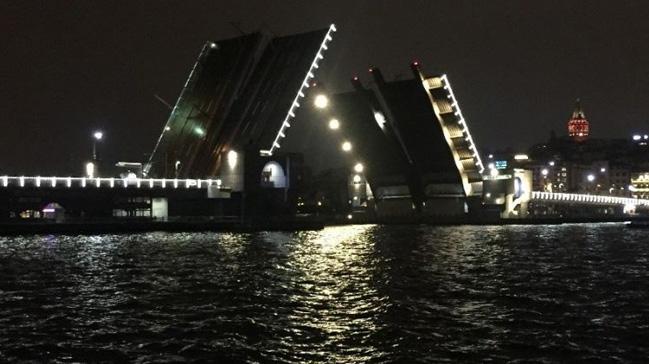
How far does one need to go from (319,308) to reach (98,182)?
52.7 m

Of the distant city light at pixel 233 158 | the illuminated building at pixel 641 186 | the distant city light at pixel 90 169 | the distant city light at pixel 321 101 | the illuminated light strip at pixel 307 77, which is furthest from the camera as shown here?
the illuminated building at pixel 641 186

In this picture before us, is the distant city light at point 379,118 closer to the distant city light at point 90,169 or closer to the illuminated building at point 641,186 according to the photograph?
the distant city light at point 90,169

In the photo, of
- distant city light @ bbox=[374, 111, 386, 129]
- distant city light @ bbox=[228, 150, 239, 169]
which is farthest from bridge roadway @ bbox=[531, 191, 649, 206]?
distant city light @ bbox=[228, 150, 239, 169]

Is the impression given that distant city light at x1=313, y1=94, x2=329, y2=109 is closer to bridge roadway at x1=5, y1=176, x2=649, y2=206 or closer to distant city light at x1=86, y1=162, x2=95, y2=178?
bridge roadway at x1=5, y1=176, x2=649, y2=206

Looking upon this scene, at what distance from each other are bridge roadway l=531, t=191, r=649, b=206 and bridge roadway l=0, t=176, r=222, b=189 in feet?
166

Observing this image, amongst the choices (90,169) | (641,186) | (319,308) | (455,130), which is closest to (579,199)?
(455,130)

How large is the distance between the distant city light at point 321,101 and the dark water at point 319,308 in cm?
4123

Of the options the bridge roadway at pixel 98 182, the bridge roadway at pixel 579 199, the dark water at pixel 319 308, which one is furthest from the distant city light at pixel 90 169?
the bridge roadway at pixel 579 199

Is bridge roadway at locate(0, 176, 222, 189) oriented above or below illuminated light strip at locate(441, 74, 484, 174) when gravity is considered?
below

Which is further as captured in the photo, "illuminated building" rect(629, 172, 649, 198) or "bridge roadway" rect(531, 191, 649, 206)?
"illuminated building" rect(629, 172, 649, 198)

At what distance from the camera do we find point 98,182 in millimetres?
67875

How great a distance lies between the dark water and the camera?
47.2ft

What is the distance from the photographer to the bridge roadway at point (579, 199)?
104m

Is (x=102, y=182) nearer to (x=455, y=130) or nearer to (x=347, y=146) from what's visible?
(x=347, y=146)
